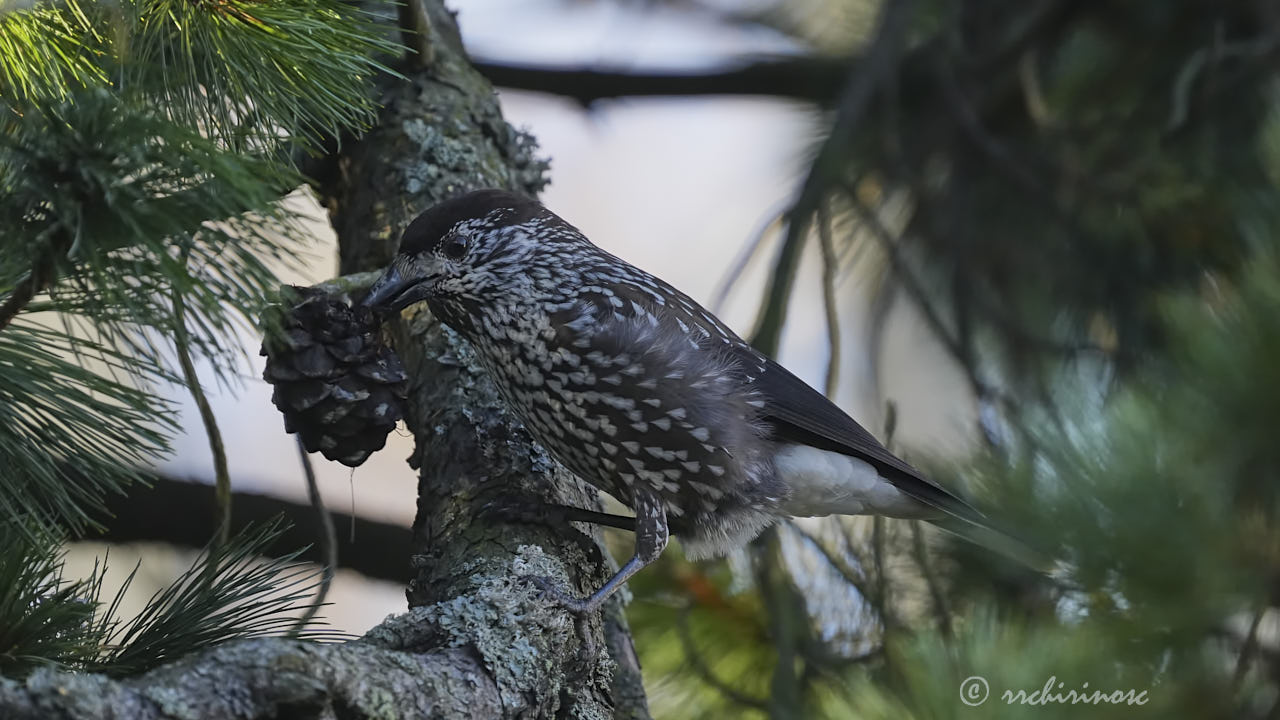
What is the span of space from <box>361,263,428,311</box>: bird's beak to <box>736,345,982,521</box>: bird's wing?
30.9 inches

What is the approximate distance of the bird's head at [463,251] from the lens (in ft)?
8.07

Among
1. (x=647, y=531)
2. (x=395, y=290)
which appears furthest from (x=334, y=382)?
(x=647, y=531)

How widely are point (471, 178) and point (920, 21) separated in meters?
2.18

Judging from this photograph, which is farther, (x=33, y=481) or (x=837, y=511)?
(x=837, y=511)

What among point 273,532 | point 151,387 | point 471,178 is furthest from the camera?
point 471,178

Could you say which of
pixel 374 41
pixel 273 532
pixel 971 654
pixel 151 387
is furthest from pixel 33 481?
pixel 971 654

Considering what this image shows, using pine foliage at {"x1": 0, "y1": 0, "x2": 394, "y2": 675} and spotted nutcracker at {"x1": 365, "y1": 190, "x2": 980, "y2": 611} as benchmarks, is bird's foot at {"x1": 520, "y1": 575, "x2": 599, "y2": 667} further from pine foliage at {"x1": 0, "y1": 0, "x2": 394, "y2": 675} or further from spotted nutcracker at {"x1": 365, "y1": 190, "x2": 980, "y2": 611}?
pine foliage at {"x1": 0, "y1": 0, "x2": 394, "y2": 675}

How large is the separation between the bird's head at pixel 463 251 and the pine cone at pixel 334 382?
0.19 metres

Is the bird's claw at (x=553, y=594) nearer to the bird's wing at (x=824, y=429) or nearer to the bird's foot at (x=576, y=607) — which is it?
the bird's foot at (x=576, y=607)

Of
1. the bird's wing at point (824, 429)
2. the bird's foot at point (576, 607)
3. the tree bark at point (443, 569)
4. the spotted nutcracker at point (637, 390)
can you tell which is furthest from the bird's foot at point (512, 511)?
the bird's wing at point (824, 429)

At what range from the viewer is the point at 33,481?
1618 mm

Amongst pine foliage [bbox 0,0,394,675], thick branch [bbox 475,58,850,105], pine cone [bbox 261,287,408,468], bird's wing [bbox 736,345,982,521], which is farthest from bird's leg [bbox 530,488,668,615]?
thick branch [bbox 475,58,850,105]

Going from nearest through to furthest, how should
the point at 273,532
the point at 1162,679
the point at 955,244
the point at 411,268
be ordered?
the point at 273,532 < the point at 1162,679 < the point at 411,268 < the point at 955,244

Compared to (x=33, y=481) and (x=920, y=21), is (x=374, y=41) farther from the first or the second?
(x=920, y=21)
